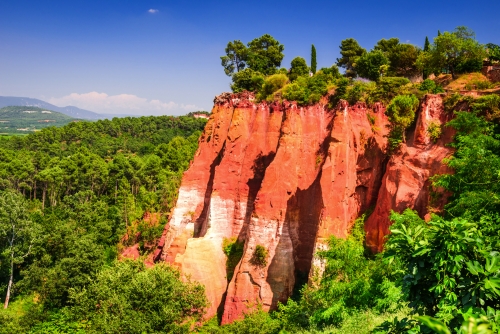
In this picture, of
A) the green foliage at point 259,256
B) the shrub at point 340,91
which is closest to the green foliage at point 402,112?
the shrub at point 340,91

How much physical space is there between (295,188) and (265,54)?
117 ft

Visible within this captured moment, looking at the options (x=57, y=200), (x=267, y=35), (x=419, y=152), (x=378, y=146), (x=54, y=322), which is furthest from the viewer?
(x=57, y=200)

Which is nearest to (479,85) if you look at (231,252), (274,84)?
(274,84)

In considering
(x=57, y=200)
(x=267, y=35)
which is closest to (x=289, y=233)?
(x=267, y=35)

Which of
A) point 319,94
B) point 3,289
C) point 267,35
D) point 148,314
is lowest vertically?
point 3,289

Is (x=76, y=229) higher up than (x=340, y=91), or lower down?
lower down

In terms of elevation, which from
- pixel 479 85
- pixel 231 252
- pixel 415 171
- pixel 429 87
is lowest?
pixel 231 252

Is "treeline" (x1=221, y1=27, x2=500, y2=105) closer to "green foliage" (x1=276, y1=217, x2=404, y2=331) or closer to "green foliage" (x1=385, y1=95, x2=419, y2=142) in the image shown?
"green foliage" (x1=385, y1=95, x2=419, y2=142)

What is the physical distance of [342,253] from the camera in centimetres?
1838

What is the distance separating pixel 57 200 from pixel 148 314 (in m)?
56.7

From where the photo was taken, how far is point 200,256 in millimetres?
27844

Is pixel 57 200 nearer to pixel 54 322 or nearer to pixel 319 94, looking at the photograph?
pixel 54 322

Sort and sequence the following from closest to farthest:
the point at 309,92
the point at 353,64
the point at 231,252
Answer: the point at 231,252 → the point at 309,92 → the point at 353,64

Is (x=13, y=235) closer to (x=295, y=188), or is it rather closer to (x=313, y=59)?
(x=295, y=188)
